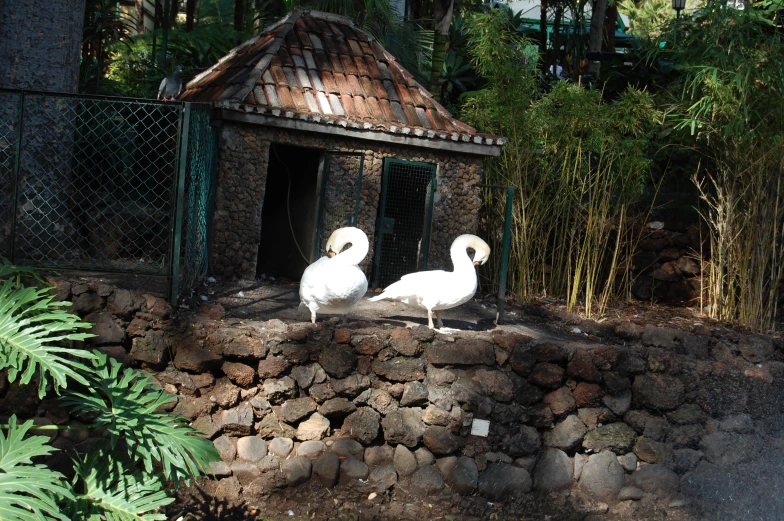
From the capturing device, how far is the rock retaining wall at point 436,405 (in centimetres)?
620

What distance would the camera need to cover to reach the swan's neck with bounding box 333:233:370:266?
21.0 ft

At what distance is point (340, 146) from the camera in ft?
28.8

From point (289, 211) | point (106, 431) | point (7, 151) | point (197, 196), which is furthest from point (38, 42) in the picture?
point (106, 431)

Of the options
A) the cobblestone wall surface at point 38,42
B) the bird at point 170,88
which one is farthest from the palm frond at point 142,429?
the bird at point 170,88

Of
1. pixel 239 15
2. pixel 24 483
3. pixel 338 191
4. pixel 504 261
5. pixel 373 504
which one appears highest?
pixel 239 15

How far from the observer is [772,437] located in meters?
6.96

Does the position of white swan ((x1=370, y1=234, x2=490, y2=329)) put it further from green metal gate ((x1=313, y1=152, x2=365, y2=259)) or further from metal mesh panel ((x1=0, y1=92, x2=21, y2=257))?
metal mesh panel ((x1=0, y1=92, x2=21, y2=257))

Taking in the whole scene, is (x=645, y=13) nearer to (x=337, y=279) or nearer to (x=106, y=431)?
Result: (x=337, y=279)

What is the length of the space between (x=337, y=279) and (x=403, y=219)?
3480mm

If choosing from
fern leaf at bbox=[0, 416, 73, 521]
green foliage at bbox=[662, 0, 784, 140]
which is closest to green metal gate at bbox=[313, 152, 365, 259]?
green foliage at bbox=[662, 0, 784, 140]

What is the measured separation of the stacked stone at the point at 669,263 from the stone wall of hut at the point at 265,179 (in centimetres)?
305

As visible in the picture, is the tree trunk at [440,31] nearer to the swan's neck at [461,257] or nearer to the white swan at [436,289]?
the swan's neck at [461,257]

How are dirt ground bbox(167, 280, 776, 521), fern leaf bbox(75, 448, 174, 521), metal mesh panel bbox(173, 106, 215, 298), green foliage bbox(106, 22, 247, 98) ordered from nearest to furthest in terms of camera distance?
1. fern leaf bbox(75, 448, 174, 521)
2. dirt ground bbox(167, 280, 776, 521)
3. metal mesh panel bbox(173, 106, 215, 298)
4. green foliage bbox(106, 22, 247, 98)

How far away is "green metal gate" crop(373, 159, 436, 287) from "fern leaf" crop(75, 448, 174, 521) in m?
4.77
